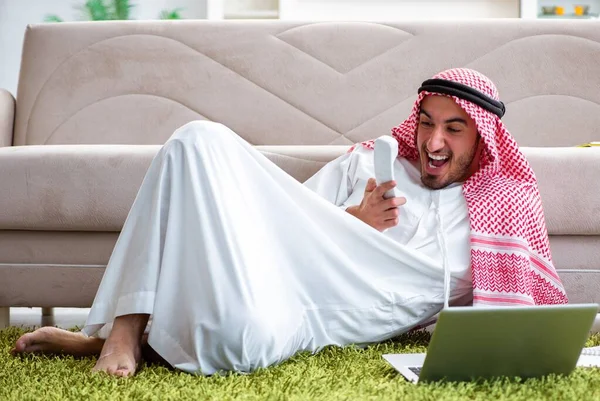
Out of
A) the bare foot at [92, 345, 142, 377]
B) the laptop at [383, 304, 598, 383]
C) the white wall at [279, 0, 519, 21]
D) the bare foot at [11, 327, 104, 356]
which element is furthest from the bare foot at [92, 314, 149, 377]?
the white wall at [279, 0, 519, 21]

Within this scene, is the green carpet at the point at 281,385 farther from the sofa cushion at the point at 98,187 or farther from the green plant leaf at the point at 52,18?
the green plant leaf at the point at 52,18

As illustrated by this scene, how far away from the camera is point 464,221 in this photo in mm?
1748

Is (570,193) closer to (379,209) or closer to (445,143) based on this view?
(445,143)

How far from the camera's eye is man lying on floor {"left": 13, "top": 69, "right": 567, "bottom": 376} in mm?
1338

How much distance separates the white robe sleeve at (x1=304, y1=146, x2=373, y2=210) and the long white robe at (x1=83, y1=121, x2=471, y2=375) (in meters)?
0.32

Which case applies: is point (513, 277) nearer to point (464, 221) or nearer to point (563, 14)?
point (464, 221)

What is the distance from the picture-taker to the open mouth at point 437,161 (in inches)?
69.9

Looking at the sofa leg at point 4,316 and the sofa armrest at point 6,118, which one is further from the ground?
the sofa armrest at point 6,118

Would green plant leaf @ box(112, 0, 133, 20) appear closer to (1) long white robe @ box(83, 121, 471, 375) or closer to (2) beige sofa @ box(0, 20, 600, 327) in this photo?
(2) beige sofa @ box(0, 20, 600, 327)

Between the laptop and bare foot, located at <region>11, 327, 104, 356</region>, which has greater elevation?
the laptop

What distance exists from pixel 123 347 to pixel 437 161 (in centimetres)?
86

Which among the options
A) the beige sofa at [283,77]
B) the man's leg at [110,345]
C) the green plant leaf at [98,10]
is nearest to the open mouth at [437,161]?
the man's leg at [110,345]

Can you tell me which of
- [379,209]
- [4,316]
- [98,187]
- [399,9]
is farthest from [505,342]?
[399,9]

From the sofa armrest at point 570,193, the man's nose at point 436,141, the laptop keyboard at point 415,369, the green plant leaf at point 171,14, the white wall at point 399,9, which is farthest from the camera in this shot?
the green plant leaf at point 171,14
